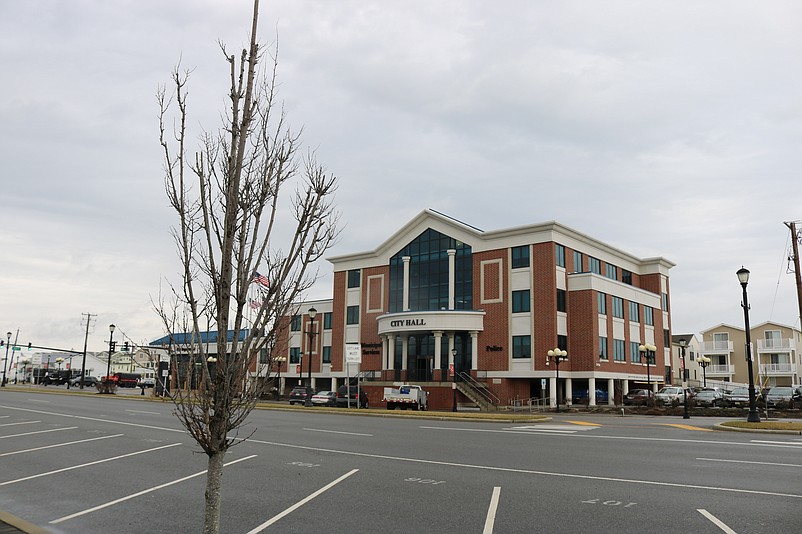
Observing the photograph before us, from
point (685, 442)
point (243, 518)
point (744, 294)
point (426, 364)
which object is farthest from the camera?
point (426, 364)

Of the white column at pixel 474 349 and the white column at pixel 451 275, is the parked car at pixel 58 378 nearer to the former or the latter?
the white column at pixel 451 275

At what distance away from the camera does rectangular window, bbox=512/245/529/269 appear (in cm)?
4964

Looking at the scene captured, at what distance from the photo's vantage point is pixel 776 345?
264 ft

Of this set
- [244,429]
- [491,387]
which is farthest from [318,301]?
[244,429]

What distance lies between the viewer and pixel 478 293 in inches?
2025

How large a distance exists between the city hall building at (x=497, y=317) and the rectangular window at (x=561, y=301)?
0.15 metres

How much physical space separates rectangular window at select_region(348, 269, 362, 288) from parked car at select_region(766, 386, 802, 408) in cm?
3424

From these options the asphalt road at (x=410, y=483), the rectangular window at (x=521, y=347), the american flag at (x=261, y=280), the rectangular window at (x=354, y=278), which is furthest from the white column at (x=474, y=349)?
the american flag at (x=261, y=280)

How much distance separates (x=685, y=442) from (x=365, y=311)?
136 ft

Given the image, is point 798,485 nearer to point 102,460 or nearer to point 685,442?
point 685,442

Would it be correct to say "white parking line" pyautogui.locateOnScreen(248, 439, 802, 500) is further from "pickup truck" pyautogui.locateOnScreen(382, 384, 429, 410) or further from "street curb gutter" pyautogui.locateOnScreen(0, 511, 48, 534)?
"pickup truck" pyautogui.locateOnScreen(382, 384, 429, 410)

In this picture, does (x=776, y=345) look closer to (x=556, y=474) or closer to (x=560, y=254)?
(x=560, y=254)

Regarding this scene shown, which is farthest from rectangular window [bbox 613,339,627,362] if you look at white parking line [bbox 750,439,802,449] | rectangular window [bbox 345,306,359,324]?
white parking line [bbox 750,439,802,449]

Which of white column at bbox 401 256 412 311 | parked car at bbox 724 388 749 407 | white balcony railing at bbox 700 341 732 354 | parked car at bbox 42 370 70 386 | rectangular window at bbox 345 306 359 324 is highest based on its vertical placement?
white column at bbox 401 256 412 311
